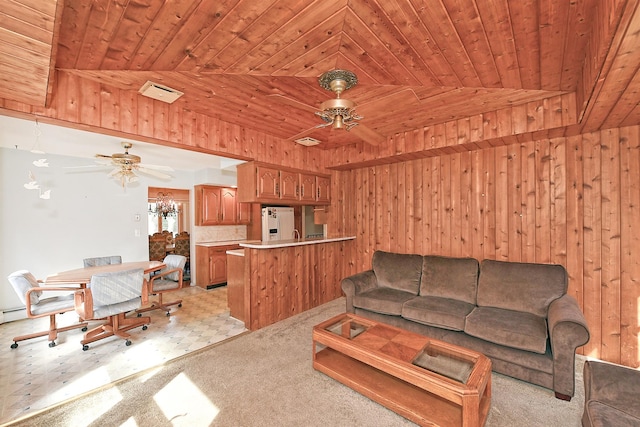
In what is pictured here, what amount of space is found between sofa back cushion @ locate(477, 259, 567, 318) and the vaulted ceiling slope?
1.51 meters

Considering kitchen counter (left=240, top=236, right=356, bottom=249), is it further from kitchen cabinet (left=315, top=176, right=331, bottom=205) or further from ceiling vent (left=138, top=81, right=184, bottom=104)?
ceiling vent (left=138, top=81, right=184, bottom=104)

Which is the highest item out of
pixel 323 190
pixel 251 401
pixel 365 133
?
pixel 365 133

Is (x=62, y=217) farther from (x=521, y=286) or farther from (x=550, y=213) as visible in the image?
(x=550, y=213)

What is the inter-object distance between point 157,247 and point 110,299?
299 centimetres

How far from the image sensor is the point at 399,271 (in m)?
3.54

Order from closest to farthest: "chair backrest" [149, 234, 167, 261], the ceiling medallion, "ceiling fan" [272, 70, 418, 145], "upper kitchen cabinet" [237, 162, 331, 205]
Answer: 1. "ceiling fan" [272, 70, 418, 145]
2. the ceiling medallion
3. "upper kitchen cabinet" [237, 162, 331, 205]
4. "chair backrest" [149, 234, 167, 261]

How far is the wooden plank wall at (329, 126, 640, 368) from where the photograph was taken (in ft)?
8.32

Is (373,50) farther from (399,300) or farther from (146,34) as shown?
(399,300)

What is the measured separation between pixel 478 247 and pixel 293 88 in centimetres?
295

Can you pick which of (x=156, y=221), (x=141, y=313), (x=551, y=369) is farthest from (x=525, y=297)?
(x=156, y=221)

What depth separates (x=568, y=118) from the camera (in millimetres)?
2457

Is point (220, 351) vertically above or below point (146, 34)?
below

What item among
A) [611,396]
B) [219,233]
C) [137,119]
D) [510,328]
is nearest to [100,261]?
[219,233]

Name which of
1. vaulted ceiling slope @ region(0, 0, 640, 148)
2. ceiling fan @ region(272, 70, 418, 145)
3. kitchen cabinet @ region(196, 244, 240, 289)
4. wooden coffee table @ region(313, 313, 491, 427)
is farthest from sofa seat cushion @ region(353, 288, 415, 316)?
kitchen cabinet @ region(196, 244, 240, 289)
